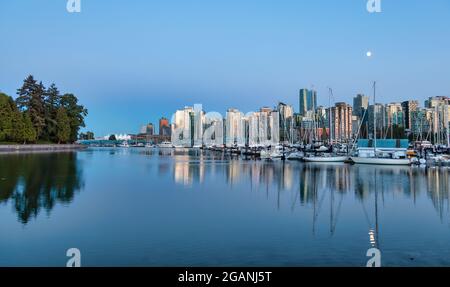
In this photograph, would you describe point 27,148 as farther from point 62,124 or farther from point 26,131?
point 62,124

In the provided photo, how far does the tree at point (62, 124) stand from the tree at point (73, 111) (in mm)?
6930

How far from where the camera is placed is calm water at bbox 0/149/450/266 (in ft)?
39.9

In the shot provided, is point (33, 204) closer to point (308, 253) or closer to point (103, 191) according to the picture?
point (103, 191)

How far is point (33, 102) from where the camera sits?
109500 mm

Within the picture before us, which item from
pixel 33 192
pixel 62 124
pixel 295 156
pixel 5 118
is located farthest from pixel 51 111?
pixel 33 192

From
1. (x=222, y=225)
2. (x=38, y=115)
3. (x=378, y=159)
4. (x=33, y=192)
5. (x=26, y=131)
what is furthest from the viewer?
(x=38, y=115)

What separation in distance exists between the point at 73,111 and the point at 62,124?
1358cm

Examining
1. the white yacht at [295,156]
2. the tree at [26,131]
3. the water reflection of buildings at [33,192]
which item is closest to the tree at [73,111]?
the tree at [26,131]

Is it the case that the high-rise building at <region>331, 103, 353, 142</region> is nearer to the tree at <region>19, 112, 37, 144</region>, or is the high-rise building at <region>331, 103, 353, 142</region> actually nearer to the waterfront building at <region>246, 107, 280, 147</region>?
the waterfront building at <region>246, 107, 280, 147</region>

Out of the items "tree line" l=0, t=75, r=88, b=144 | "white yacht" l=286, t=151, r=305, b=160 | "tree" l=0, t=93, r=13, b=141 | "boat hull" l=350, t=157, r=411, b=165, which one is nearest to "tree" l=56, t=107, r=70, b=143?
"tree line" l=0, t=75, r=88, b=144

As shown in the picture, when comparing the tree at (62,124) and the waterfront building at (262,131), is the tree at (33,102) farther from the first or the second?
the waterfront building at (262,131)

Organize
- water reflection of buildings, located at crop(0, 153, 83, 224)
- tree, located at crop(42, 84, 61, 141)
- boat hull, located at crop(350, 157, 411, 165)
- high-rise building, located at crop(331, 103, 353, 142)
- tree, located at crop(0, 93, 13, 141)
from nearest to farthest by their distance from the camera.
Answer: water reflection of buildings, located at crop(0, 153, 83, 224) → boat hull, located at crop(350, 157, 411, 165) → tree, located at crop(0, 93, 13, 141) → tree, located at crop(42, 84, 61, 141) → high-rise building, located at crop(331, 103, 353, 142)
